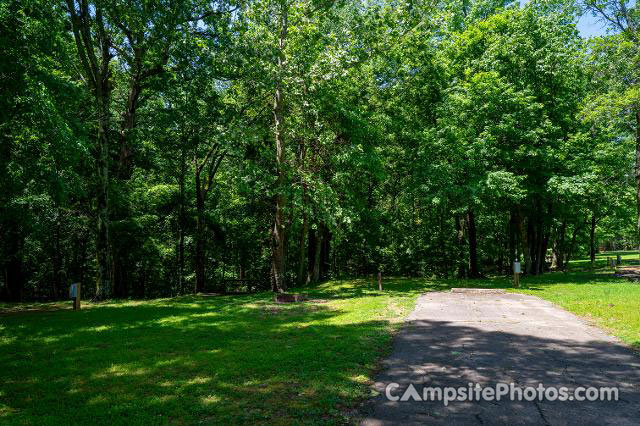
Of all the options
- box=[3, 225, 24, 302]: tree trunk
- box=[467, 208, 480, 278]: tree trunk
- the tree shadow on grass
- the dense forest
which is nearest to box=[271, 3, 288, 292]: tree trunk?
the dense forest

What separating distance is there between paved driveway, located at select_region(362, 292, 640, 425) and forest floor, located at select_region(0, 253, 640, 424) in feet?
1.64

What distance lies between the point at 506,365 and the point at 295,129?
45.7 ft

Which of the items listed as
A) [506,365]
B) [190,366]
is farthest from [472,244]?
[190,366]

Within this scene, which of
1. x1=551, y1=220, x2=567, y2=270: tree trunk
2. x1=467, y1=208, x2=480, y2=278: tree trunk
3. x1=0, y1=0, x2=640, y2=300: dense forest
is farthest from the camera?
x1=551, y1=220, x2=567, y2=270: tree trunk

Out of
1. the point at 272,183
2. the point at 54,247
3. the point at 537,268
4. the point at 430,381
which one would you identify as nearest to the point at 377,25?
the point at 272,183

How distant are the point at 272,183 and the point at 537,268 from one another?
20083 millimetres

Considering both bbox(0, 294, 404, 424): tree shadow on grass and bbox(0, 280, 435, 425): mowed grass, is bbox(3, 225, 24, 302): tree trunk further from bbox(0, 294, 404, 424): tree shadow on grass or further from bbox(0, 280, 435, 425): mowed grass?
bbox(0, 294, 404, 424): tree shadow on grass

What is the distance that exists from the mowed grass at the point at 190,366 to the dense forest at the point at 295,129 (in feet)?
17.5

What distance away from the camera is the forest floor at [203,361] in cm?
479

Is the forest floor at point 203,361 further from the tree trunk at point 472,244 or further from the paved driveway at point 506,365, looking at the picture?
the tree trunk at point 472,244

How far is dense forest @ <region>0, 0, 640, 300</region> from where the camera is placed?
15078 mm

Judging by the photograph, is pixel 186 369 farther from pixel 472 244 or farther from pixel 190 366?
pixel 472 244

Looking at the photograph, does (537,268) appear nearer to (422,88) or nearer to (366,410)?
(422,88)

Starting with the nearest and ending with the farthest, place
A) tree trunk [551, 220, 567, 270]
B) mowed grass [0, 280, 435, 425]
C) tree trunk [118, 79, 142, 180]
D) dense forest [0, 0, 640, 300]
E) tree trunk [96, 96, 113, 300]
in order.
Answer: mowed grass [0, 280, 435, 425]
dense forest [0, 0, 640, 300]
tree trunk [96, 96, 113, 300]
tree trunk [118, 79, 142, 180]
tree trunk [551, 220, 567, 270]
